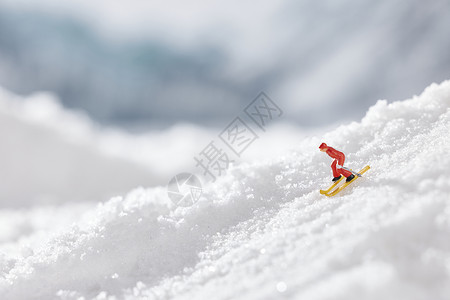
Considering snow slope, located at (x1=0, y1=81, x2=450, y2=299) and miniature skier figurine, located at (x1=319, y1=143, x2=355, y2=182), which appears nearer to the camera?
snow slope, located at (x1=0, y1=81, x2=450, y2=299)

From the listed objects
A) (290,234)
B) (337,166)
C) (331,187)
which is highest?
(337,166)

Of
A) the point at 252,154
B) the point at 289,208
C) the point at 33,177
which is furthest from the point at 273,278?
the point at 33,177

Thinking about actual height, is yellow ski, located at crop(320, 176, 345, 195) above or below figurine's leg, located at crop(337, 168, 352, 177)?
below

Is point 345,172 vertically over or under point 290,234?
over

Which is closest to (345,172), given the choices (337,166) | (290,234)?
(337,166)

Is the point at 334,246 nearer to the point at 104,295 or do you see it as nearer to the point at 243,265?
the point at 243,265

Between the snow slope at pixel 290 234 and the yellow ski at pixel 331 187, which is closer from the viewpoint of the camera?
the snow slope at pixel 290 234

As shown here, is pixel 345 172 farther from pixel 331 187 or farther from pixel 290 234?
pixel 290 234

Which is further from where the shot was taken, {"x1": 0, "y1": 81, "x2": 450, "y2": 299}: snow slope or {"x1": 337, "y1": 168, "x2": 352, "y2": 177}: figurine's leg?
{"x1": 337, "y1": 168, "x2": 352, "y2": 177}: figurine's leg
